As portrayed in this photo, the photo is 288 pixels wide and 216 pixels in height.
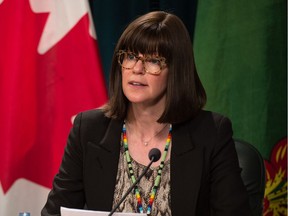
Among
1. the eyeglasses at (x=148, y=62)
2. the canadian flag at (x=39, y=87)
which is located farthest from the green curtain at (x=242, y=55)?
the eyeglasses at (x=148, y=62)

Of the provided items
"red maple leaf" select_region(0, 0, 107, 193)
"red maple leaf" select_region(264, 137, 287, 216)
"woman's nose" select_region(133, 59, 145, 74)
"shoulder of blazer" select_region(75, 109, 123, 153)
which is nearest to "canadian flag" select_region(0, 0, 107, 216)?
"red maple leaf" select_region(0, 0, 107, 193)

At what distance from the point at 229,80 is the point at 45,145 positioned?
104 centimetres

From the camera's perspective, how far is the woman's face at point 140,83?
1700mm

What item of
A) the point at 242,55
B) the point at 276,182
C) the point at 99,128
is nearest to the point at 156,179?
the point at 99,128

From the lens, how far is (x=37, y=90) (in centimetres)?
211

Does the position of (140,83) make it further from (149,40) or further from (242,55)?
(242,55)

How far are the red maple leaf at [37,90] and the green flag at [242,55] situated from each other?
28.5 inches

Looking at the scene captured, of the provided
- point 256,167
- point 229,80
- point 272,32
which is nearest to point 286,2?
point 272,32

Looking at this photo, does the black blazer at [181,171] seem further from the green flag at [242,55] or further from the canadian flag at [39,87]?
the green flag at [242,55]

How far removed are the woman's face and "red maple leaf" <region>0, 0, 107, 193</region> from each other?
44cm

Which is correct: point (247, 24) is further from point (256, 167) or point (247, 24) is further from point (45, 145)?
point (45, 145)

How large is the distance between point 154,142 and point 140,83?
26cm

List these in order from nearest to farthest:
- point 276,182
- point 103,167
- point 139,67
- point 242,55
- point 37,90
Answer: point 139,67 < point 103,167 < point 37,90 < point 242,55 < point 276,182

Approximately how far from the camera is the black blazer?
1746 mm
